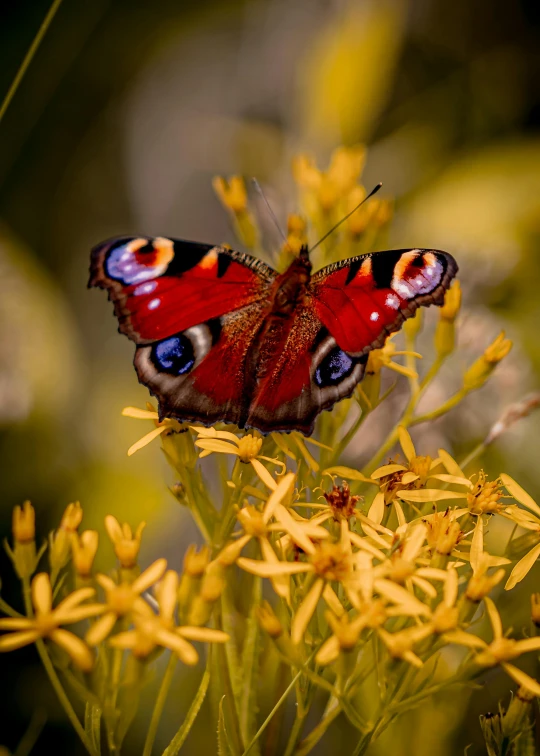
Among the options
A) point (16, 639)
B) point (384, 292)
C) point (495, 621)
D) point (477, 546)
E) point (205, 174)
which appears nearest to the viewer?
point (16, 639)

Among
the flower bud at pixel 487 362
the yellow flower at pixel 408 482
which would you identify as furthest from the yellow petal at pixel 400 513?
the flower bud at pixel 487 362

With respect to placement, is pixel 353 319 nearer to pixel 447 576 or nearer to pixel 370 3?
pixel 447 576

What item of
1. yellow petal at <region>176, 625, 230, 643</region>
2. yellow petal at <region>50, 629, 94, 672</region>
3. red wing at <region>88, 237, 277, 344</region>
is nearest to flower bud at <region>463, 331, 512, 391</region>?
red wing at <region>88, 237, 277, 344</region>

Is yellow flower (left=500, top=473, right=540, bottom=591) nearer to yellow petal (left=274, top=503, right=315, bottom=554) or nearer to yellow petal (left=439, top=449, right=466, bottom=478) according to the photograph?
yellow petal (left=439, top=449, right=466, bottom=478)

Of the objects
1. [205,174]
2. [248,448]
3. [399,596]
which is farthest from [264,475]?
[205,174]

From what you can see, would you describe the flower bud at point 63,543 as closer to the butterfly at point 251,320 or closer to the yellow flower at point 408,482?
the butterfly at point 251,320

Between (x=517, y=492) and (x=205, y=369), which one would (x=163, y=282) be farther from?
(x=517, y=492)
